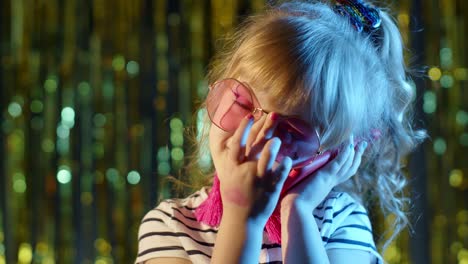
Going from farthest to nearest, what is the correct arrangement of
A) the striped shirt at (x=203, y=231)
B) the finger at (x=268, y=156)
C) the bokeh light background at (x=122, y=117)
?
the bokeh light background at (x=122, y=117) < the striped shirt at (x=203, y=231) < the finger at (x=268, y=156)

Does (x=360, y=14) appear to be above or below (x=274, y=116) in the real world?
above

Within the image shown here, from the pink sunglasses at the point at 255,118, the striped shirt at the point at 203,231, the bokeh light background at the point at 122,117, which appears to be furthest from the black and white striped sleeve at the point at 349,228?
the bokeh light background at the point at 122,117

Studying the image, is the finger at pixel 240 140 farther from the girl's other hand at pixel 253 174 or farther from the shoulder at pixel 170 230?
the shoulder at pixel 170 230

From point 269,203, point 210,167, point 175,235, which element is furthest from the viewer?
point 210,167

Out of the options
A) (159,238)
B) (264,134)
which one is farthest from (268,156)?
(159,238)

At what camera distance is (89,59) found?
1.45 metres

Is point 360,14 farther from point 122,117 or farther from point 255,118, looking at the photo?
point 122,117

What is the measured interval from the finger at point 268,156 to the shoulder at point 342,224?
18cm

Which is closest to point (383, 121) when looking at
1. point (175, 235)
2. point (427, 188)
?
point (175, 235)

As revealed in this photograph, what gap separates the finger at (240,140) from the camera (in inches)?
32.1

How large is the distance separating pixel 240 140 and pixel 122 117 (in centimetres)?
68

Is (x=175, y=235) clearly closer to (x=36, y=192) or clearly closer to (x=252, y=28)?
(x=252, y=28)

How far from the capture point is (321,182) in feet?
2.92

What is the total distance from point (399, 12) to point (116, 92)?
0.59m
